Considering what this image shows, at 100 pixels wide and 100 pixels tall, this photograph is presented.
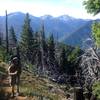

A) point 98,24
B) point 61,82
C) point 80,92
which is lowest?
point 61,82

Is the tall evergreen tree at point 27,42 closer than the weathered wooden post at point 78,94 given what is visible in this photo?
No

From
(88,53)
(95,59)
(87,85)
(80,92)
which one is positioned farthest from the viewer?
(87,85)

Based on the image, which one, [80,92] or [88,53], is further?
[88,53]

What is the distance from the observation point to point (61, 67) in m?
89.6

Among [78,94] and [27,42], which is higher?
[27,42]

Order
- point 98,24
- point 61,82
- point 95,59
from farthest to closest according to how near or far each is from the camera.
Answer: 1. point 61,82
2. point 95,59
3. point 98,24

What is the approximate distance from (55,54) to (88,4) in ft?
284

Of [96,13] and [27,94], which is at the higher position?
[96,13]

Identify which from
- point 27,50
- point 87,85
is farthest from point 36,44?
point 87,85

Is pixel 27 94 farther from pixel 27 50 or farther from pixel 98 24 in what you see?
pixel 27 50

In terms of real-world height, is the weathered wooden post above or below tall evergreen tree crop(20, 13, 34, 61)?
below

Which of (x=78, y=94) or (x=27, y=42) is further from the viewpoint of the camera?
(x=27, y=42)

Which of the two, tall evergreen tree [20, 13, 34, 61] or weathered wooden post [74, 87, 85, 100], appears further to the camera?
tall evergreen tree [20, 13, 34, 61]

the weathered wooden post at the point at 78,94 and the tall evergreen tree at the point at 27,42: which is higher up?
the tall evergreen tree at the point at 27,42
